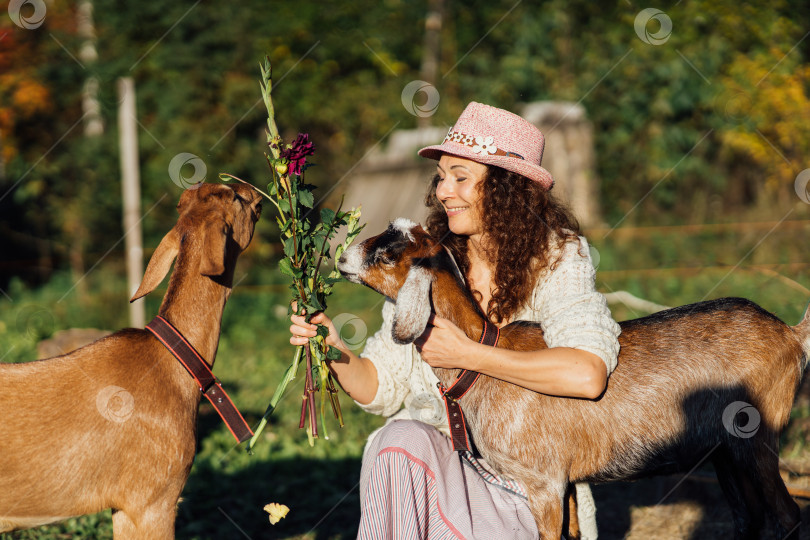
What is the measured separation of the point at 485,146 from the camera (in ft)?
10.3

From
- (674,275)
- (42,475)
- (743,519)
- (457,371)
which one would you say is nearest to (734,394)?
(743,519)

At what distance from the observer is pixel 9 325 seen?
8828 millimetres

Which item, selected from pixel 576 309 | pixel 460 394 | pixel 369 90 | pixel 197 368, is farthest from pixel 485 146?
pixel 369 90

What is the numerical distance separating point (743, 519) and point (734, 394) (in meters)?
0.57

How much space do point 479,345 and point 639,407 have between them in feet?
2.27

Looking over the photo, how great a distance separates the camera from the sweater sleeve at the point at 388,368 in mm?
3410

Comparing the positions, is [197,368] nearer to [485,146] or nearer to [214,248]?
[214,248]

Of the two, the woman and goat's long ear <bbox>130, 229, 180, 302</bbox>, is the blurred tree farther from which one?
the woman

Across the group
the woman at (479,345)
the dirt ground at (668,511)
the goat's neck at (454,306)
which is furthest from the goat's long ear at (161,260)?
the dirt ground at (668,511)

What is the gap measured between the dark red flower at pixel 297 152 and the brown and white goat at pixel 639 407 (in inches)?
16.1

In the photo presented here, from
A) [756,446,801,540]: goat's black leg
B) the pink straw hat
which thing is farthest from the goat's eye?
[756,446,801,540]: goat's black leg

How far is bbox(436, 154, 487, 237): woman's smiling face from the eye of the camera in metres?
3.21

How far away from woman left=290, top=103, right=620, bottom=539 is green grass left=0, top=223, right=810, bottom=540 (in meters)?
1.32

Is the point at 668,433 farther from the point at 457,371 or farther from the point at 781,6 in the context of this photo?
the point at 781,6
